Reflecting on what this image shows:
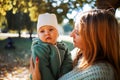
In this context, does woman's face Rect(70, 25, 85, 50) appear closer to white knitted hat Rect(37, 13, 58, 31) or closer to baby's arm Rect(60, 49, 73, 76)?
baby's arm Rect(60, 49, 73, 76)

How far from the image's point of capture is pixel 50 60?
260 centimetres

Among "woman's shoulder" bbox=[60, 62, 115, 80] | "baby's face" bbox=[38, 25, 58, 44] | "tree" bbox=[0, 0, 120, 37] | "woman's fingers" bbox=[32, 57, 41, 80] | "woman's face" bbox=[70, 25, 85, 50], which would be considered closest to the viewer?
"woman's shoulder" bbox=[60, 62, 115, 80]

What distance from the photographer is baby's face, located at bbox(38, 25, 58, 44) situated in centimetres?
265

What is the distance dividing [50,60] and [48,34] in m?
0.21

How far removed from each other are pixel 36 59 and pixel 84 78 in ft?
1.38

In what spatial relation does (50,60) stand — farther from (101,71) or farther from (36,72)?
(101,71)

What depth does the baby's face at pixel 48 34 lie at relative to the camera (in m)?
2.65

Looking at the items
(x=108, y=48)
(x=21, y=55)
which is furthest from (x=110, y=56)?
(x=21, y=55)

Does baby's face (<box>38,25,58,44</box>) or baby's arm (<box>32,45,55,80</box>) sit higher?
baby's face (<box>38,25,58,44</box>)

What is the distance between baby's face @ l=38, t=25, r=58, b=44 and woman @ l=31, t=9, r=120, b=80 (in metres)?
0.37

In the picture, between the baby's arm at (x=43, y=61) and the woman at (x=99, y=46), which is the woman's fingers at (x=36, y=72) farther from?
the woman at (x=99, y=46)

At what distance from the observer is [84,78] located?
229cm

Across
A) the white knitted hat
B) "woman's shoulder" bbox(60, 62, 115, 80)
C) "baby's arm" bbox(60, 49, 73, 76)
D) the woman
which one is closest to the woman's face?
the woman

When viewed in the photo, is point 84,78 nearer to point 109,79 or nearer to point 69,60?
point 109,79
